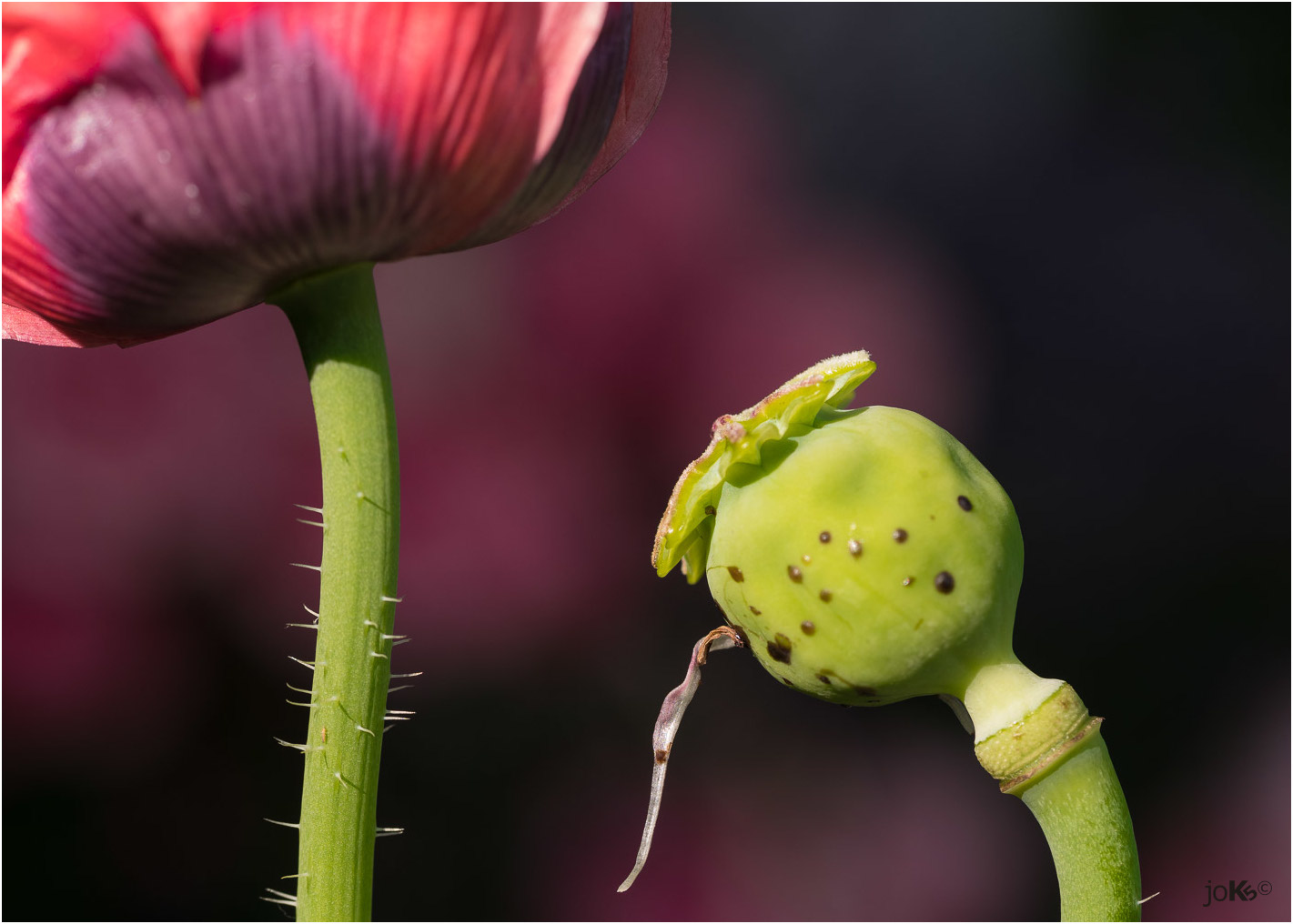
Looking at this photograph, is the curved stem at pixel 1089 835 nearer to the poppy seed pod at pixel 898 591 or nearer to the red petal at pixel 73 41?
the poppy seed pod at pixel 898 591

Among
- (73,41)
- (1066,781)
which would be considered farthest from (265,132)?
(1066,781)

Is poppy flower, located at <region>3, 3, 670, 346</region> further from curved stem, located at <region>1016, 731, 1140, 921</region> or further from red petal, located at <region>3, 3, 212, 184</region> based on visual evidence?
curved stem, located at <region>1016, 731, 1140, 921</region>

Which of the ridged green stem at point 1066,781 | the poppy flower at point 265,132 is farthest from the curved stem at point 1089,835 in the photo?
the poppy flower at point 265,132

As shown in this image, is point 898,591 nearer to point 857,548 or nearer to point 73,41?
point 857,548

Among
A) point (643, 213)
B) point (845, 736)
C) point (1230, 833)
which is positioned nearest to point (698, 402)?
point (643, 213)

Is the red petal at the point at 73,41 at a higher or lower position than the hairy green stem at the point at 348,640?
higher

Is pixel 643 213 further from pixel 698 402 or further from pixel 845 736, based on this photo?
pixel 845 736
